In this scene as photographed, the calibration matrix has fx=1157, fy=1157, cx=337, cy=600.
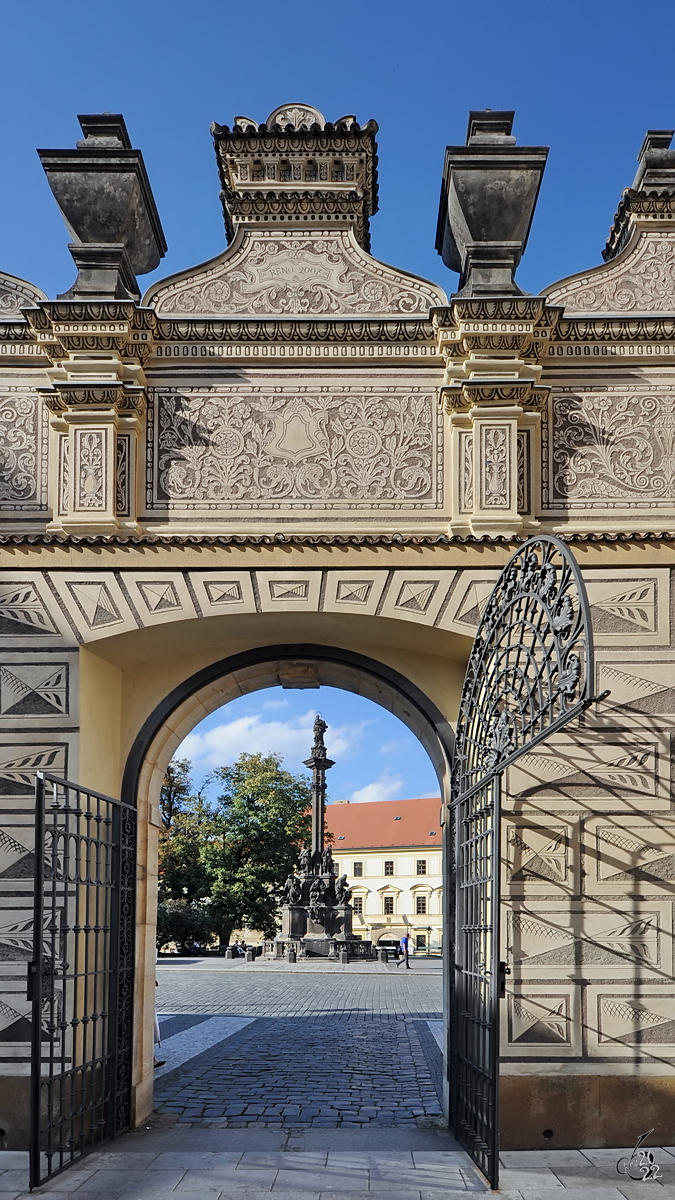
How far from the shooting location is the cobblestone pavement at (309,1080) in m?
7.58

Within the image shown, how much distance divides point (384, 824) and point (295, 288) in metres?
54.8

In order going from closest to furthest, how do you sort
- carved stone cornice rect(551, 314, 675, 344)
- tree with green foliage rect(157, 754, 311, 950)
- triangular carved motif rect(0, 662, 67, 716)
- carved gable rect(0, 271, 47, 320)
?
triangular carved motif rect(0, 662, 67, 716) → carved stone cornice rect(551, 314, 675, 344) → carved gable rect(0, 271, 47, 320) → tree with green foliage rect(157, 754, 311, 950)

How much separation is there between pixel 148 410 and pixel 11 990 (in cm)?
376

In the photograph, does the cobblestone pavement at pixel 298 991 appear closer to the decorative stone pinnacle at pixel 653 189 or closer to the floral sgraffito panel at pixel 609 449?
the floral sgraffito panel at pixel 609 449

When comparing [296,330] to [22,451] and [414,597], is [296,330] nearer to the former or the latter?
[22,451]

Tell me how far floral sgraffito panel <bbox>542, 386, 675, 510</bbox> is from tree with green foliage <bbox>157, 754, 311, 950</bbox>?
2507 centimetres

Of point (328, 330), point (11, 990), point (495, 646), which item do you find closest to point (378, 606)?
point (495, 646)

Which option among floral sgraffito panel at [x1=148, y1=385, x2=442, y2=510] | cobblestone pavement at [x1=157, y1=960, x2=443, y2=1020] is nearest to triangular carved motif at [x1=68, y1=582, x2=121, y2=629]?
floral sgraffito panel at [x1=148, y1=385, x2=442, y2=510]

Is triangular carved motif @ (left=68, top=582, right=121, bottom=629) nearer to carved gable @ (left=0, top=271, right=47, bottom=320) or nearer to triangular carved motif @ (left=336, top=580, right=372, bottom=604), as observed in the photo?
triangular carved motif @ (left=336, top=580, right=372, bottom=604)

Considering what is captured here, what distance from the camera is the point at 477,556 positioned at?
6977 mm

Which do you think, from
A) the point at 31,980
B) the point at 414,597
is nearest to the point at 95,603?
the point at 414,597

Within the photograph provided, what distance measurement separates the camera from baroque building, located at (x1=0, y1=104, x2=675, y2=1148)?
6621mm

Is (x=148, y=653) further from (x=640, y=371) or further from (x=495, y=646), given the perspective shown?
(x=640, y=371)

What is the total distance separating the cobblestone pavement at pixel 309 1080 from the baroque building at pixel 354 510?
2.91 ft
